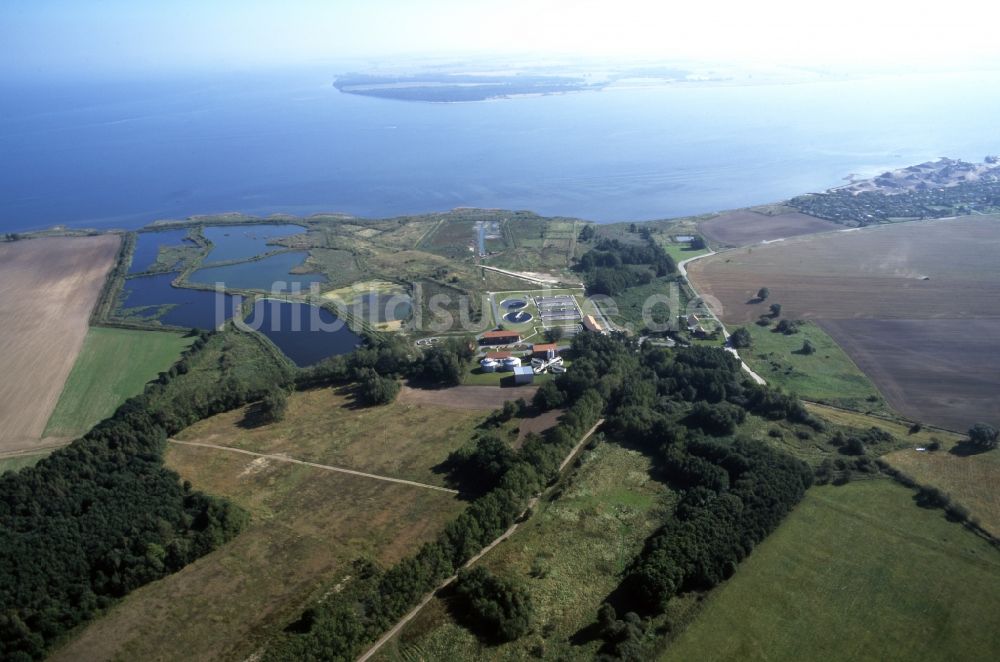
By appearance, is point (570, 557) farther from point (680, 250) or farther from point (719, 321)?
point (680, 250)

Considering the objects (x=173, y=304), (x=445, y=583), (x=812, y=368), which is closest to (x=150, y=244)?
(x=173, y=304)

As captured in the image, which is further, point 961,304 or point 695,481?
point 961,304

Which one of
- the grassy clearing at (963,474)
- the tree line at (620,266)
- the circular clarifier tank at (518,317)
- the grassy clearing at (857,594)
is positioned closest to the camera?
the grassy clearing at (857,594)

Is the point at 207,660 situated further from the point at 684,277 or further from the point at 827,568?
the point at 684,277

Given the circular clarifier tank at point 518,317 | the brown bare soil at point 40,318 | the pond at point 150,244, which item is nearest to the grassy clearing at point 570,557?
the circular clarifier tank at point 518,317

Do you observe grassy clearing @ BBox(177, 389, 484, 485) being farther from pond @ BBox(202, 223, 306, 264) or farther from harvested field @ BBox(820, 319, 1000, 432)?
pond @ BBox(202, 223, 306, 264)

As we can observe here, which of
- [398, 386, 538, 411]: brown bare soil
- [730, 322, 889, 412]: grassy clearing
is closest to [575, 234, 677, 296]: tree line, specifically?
[730, 322, 889, 412]: grassy clearing

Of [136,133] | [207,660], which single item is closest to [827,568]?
[207,660]

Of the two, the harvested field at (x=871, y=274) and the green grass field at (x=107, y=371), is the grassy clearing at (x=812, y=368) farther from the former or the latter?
the green grass field at (x=107, y=371)
